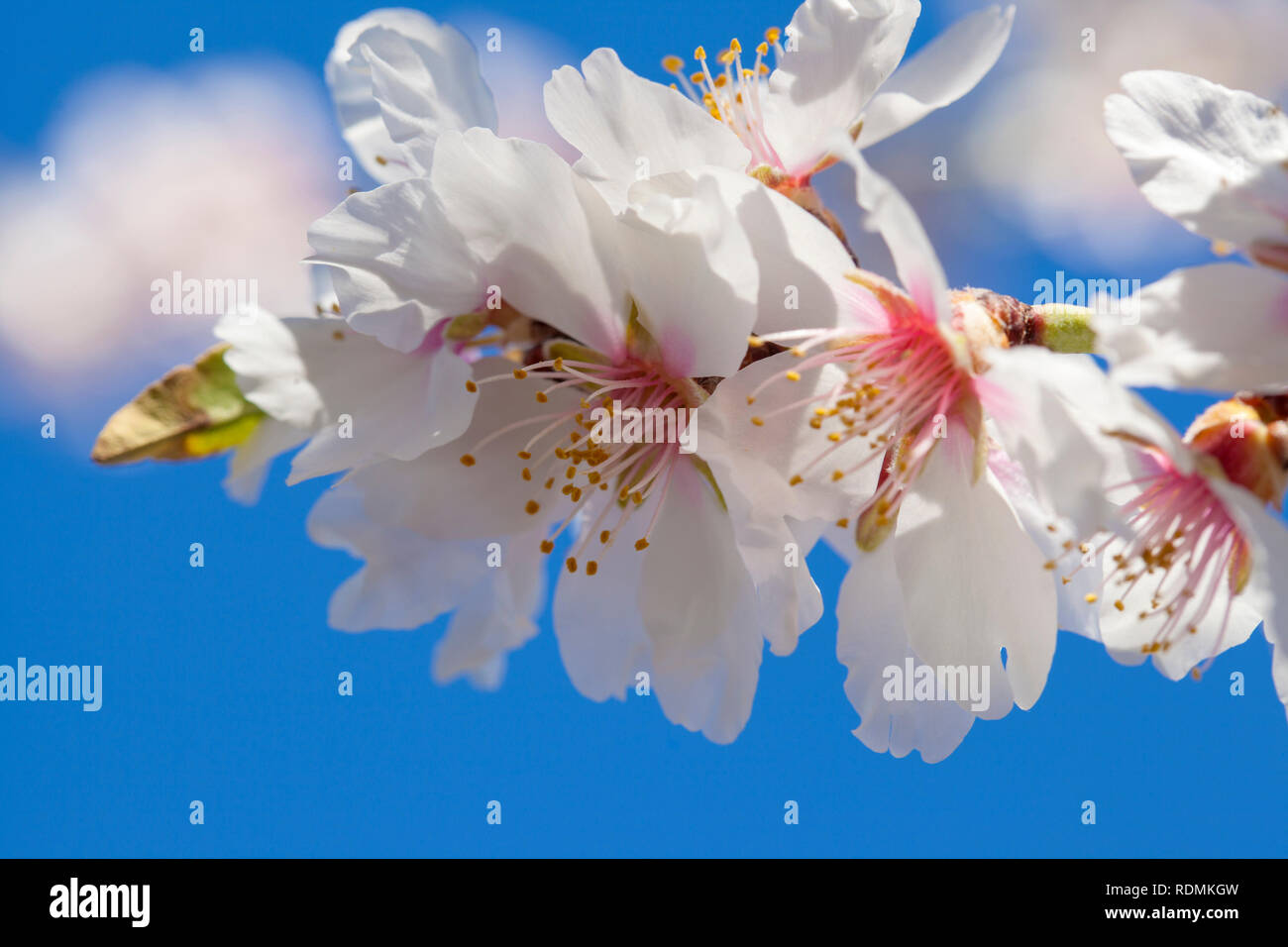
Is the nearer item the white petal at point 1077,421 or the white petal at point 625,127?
the white petal at point 1077,421

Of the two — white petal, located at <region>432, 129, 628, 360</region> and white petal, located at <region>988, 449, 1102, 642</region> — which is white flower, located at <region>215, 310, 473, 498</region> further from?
white petal, located at <region>988, 449, 1102, 642</region>

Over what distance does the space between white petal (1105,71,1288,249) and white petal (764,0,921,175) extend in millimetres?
175

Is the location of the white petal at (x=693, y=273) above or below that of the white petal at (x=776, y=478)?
above

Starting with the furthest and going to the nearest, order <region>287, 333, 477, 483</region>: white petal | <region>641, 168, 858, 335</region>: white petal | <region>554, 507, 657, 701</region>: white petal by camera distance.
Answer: <region>554, 507, 657, 701</region>: white petal
<region>287, 333, 477, 483</region>: white petal
<region>641, 168, 858, 335</region>: white petal

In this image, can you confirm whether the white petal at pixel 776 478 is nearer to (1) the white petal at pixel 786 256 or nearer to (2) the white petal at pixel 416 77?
(1) the white petal at pixel 786 256

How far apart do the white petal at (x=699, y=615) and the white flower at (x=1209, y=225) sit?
34cm

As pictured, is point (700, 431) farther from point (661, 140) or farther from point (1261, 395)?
point (1261, 395)

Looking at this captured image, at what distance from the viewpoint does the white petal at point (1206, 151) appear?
0.61m

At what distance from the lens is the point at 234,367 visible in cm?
79

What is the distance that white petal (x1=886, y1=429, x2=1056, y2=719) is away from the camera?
29.0 inches

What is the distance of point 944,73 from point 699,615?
1.43ft

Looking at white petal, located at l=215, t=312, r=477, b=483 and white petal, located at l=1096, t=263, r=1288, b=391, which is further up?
white petal, located at l=215, t=312, r=477, b=483

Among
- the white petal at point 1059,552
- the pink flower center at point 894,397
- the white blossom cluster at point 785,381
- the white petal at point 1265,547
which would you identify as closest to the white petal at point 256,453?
the white blossom cluster at point 785,381

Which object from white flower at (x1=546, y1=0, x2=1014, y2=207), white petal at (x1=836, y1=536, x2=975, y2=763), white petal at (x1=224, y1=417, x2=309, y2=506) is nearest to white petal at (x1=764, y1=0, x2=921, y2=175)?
white flower at (x1=546, y1=0, x2=1014, y2=207)
